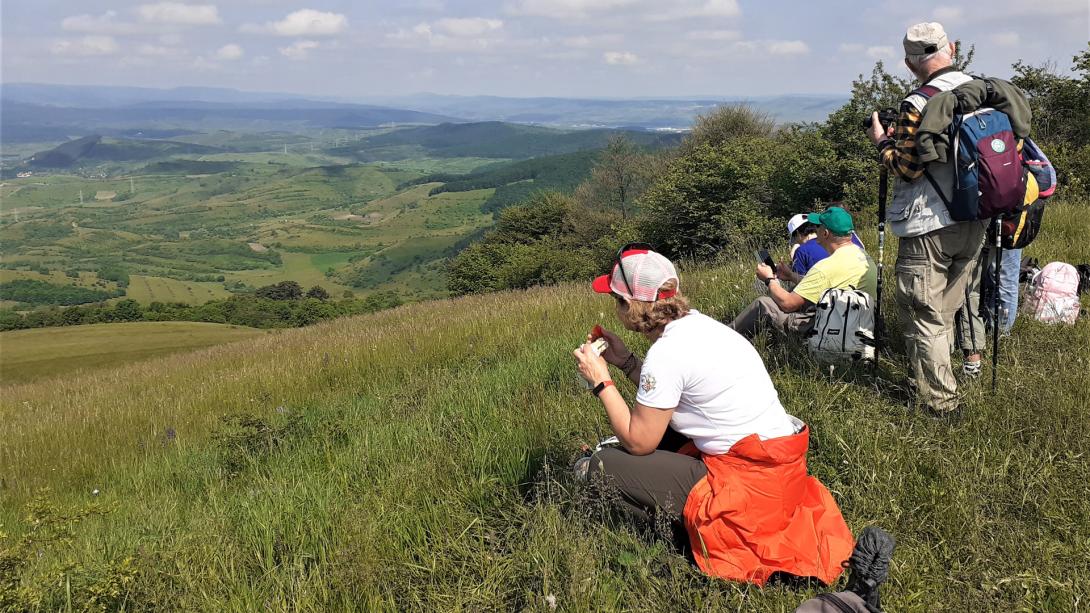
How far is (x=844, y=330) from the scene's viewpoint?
435 centimetres

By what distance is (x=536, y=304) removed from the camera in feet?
29.3

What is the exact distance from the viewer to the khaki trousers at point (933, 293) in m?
3.64

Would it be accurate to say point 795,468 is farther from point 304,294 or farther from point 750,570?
point 304,294

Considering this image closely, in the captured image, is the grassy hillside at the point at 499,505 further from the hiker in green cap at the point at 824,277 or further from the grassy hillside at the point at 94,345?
the grassy hillside at the point at 94,345

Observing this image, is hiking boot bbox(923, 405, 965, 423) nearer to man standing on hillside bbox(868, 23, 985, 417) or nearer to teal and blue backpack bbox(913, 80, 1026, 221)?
man standing on hillside bbox(868, 23, 985, 417)

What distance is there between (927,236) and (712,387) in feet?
6.69

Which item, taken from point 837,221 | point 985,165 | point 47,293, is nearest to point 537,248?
point 837,221

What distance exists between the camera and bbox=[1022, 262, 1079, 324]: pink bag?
4875 mm

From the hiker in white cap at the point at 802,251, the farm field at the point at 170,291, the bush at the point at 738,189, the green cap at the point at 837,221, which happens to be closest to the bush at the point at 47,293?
the farm field at the point at 170,291

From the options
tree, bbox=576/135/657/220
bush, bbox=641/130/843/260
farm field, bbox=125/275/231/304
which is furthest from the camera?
farm field, bbox=125/275/231/304

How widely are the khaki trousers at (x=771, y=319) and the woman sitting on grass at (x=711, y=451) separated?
7.37 ft

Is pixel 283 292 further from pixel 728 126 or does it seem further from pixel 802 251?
pixel 802 251

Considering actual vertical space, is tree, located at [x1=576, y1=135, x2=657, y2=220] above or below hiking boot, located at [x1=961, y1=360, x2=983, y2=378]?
above

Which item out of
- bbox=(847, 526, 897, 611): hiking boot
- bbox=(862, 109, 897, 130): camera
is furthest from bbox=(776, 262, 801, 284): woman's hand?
bbox=(847, 526, 897, 611): hiking boot
